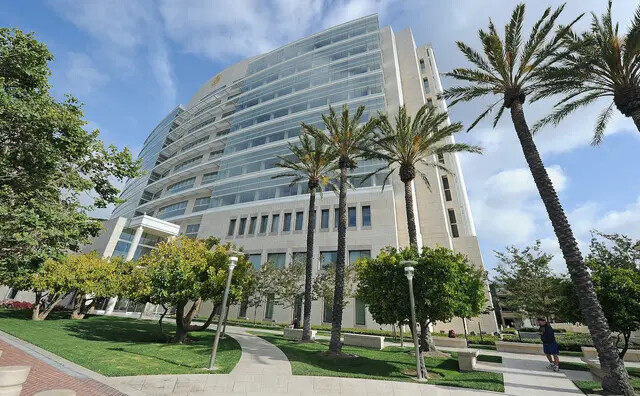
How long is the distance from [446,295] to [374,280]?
3.16 metres

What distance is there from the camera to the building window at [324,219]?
35.1 metres

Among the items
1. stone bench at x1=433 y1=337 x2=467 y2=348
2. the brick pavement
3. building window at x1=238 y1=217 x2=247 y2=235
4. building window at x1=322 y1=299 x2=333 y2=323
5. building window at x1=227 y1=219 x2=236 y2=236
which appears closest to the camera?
the brick pavement

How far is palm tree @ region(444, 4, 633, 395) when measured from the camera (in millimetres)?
9930

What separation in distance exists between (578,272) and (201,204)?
4768cm

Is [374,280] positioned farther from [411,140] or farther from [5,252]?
[5,252]

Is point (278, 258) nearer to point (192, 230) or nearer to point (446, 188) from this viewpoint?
point (192, 230)

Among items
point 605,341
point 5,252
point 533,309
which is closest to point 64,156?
point 5,252

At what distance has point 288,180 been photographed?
130 ft

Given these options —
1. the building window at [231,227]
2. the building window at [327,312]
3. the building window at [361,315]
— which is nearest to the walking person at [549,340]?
the building window at [361,315]

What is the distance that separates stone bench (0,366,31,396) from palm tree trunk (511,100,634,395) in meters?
15.2

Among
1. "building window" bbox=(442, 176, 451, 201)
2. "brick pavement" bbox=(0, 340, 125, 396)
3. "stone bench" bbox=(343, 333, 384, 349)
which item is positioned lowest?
"brick pavement" bbox=(0, 340, 125, 396)

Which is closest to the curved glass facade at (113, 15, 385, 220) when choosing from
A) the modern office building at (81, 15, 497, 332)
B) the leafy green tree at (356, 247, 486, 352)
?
the modern office building at (81, 15, 497, 332)

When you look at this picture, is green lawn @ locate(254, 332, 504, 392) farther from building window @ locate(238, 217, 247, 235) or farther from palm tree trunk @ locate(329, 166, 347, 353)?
building window @ locate(238, 217, 247, 235)

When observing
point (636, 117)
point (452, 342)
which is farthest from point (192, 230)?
point (636, 117)
